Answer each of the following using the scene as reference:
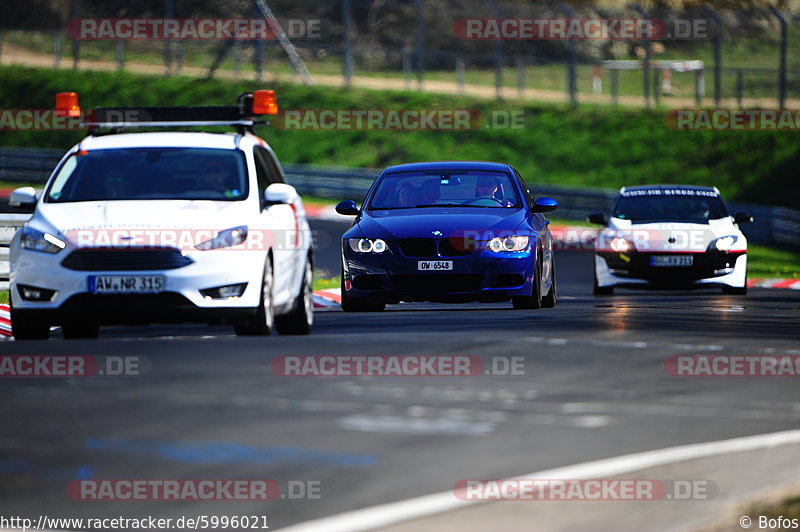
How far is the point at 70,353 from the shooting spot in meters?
12.1

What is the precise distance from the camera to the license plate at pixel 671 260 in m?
20.5

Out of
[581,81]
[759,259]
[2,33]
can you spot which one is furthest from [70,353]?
[581,81]

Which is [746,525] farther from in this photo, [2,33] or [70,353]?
[2,33]

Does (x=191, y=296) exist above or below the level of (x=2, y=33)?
below

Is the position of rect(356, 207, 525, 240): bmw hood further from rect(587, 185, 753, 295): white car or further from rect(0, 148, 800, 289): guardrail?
rect(0, 148, 800, 289): guardrail

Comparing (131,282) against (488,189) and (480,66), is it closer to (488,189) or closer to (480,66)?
(488,189)

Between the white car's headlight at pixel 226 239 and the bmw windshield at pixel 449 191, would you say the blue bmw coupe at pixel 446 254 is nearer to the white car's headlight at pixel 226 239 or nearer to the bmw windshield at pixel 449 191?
the bmw windshield at pixel 449 191

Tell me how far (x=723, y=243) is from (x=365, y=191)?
70.6ft

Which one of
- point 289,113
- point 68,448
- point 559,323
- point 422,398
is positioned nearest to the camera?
point 68,448

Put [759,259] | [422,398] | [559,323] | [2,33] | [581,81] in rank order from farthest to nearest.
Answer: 1. [581,81]
2. [2,33]
3. [759,259]
4. [559,323]
5. [422,398]

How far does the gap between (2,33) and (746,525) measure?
2059 inches

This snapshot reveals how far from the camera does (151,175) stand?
43.7ft

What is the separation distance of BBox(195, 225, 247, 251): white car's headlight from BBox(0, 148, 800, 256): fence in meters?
23.7

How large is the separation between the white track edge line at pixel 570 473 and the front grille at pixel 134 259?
4.89 meters
